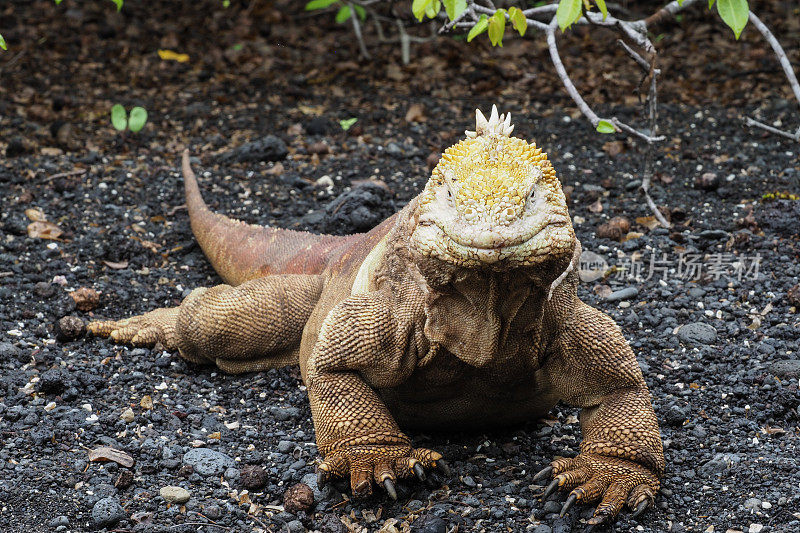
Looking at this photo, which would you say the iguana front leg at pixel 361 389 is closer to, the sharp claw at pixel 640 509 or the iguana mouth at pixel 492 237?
the sharp claw at pixel 640 509

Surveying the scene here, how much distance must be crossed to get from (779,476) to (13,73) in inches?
344

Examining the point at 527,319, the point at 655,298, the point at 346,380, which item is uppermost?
the point at 527,319

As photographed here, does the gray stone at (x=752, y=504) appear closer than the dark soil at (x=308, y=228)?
Yes

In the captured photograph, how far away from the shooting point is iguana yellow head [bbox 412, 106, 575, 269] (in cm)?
343

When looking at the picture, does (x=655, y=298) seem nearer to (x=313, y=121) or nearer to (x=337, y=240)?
(x=337, y=240)

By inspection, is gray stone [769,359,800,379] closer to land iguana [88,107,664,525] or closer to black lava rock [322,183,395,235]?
land iguana [88,107,664,525]

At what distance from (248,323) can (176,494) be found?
4.50 ft

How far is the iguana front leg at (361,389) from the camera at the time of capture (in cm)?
429

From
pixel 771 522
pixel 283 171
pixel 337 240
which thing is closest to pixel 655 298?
pixel 337 240

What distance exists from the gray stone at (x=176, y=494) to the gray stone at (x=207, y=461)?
20 centimetres

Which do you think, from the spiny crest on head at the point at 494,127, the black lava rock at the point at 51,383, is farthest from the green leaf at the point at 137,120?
the spiny crest on head at the point at 494,127

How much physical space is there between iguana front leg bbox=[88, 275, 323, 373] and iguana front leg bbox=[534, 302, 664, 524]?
1690 millimetres

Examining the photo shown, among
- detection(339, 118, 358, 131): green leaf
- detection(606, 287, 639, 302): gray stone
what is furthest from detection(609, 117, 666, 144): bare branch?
detection(339, 118, 358, 131): green leaf

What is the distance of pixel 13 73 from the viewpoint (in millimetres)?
10398
